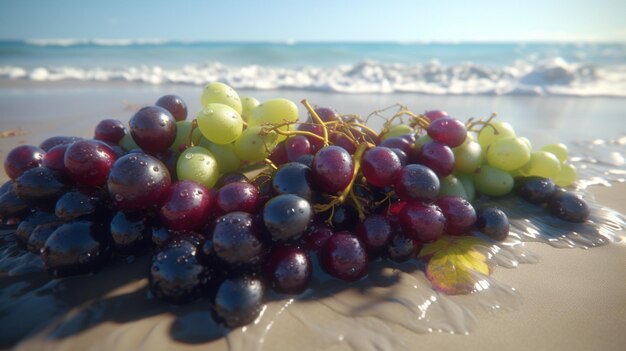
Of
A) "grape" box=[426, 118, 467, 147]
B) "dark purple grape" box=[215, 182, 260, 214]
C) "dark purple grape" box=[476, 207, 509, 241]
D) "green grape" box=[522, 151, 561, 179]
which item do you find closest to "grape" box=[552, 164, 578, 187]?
"green grape" box=[522, 151, 561, 179]

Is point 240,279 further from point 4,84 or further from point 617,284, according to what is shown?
point 4,84

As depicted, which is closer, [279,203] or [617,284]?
[279,203]

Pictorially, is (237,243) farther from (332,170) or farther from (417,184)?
(417,184)

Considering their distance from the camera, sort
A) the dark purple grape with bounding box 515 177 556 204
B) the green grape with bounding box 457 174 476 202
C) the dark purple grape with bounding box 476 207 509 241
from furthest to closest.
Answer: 1. the dark purple grape with bounding box 515 177 556 204
2. the green grape with bounding box 457 174 476 202
3. the dark purple grape with bounding box 476 207 509 241

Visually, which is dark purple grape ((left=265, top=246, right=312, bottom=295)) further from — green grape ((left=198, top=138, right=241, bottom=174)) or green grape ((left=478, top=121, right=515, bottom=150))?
green grape ((left=478, top=121, right=515, bottom=150))

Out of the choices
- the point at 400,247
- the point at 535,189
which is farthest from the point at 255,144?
the point at 535,189

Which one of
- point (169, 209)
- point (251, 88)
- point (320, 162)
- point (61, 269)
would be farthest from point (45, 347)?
point (251, 88)

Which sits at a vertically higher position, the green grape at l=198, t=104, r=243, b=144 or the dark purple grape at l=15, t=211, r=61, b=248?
the green grape at l=198, t=104, r=243, b=144
